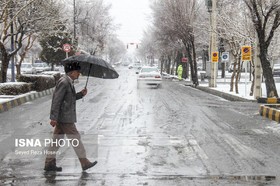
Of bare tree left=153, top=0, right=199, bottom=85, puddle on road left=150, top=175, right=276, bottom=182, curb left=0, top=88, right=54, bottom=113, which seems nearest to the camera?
puddle on road left=150, top=175, right=276, bottom=182

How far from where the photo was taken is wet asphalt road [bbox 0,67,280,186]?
6.53 meters

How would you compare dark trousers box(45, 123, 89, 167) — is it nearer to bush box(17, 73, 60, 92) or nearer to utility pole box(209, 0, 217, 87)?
bush box(17, 73, 60, 92)

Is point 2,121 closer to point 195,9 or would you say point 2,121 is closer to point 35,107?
point 35,107

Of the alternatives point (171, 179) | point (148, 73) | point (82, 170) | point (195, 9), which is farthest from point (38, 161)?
point (195, 9)

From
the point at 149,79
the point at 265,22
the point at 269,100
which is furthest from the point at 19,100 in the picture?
the point at 149,79

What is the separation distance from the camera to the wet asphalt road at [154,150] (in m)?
6.53

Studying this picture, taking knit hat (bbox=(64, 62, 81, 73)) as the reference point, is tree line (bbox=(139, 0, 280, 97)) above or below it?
above

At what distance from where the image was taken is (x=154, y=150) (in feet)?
28.1

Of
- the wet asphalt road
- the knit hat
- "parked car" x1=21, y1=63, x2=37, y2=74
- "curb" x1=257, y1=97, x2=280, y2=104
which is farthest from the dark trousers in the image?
"parked car" x1=21, y1=63, x2=37, y2=74

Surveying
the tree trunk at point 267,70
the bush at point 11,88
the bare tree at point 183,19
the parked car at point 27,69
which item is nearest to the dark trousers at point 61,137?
the bush at point 11,88

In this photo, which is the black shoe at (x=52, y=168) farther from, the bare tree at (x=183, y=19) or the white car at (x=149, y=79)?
the bare tree at (x=183, y=19)

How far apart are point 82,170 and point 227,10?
25.8 m

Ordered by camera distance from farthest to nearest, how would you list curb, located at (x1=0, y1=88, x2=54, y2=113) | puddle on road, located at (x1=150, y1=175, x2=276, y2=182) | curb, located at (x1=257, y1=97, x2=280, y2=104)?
curb, located at (x1=257, y1=97, x2=280, y2=104) < curb, located at (x1=0, y1=88, x2=54, y2=113) < puddle on road, located at (x1=150, y1=175, x2=276, y2=182)

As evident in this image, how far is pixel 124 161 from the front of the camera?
7.62 meters
